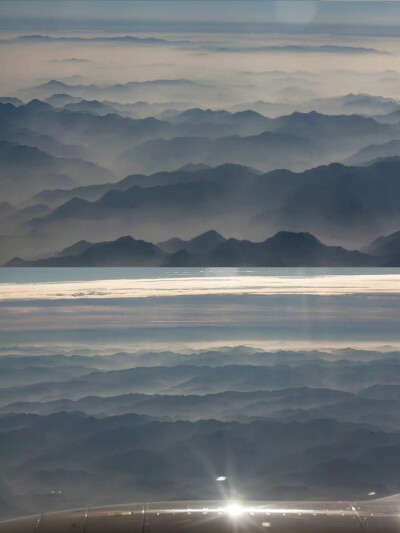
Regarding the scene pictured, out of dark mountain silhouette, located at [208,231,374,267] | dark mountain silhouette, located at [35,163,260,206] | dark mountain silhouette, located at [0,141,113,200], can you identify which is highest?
dark mountain silhouette, located at [0,141,113,200]

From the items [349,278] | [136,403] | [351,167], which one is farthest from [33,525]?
[351,167]

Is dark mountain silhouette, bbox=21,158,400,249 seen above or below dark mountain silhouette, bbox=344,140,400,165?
below

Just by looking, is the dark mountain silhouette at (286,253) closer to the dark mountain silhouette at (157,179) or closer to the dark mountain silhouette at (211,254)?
the dark mountain silhouette at (211,254)

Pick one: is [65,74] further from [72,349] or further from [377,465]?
[377,465]

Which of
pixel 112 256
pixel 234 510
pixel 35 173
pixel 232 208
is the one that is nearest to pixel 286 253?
pixel 232 208

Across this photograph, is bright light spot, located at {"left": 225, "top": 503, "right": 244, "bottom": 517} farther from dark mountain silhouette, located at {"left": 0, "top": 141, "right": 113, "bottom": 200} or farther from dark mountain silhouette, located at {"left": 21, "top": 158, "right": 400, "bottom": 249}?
dark mountain silhouette, located at {"left": 0, "top": 141, "right": 113, "bottom": 200}

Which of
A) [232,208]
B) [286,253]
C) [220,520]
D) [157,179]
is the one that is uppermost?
[157,179]

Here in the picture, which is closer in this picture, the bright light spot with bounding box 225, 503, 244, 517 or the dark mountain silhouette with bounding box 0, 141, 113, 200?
the bright light spot with bounding box 225, 503, 244, 517

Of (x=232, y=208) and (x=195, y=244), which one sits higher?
(x=232, y=208)

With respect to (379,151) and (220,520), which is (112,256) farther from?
(220,520)

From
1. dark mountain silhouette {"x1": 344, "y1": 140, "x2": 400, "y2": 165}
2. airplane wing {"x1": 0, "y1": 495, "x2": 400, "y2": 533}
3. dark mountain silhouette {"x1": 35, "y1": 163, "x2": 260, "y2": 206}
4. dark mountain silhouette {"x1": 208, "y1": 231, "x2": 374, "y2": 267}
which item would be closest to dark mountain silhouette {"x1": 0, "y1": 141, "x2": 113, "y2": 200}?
dark mountain silhouette {"x1": 35, "y1": 163, "x2": 260, "y2": 206}

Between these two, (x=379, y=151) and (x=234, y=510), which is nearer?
(x=234, y=510)
